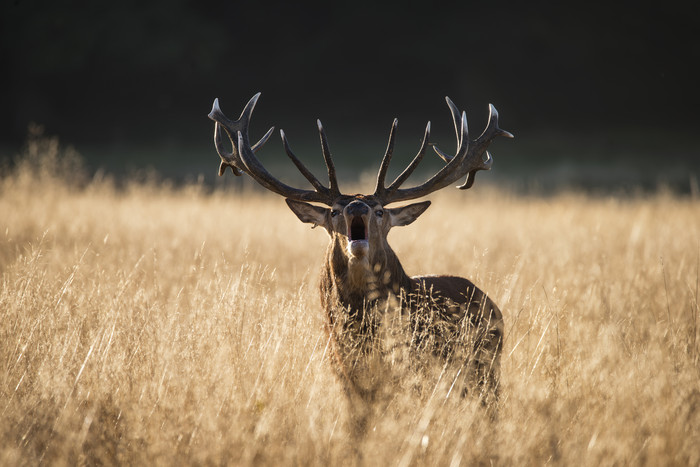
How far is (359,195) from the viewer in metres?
4.56

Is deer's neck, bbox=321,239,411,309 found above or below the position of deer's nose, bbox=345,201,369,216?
below

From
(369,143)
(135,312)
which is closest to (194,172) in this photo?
(369,143)

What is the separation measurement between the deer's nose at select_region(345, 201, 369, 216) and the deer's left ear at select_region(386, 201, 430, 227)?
1.76ft

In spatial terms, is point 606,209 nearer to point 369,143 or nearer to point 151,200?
point 151,200

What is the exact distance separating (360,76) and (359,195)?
78.5 feet

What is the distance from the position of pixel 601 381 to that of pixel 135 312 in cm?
291

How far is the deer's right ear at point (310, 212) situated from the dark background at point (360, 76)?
62.6 feet

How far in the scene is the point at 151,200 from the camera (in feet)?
39.4

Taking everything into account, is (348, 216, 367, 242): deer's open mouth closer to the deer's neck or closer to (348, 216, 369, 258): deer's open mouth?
(348, 216, 369, 258): deer's open mouth

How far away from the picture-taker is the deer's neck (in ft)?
13.4

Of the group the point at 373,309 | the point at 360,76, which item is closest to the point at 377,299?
the point at 373,309

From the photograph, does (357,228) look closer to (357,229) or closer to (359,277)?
(357,229)

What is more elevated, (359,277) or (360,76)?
(360,76)

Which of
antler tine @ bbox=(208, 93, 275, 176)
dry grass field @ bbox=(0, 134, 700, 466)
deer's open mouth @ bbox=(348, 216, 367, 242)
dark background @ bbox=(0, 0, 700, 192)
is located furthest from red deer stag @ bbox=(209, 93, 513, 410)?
dark background @ bbox=(0, 0, 700, 192)
